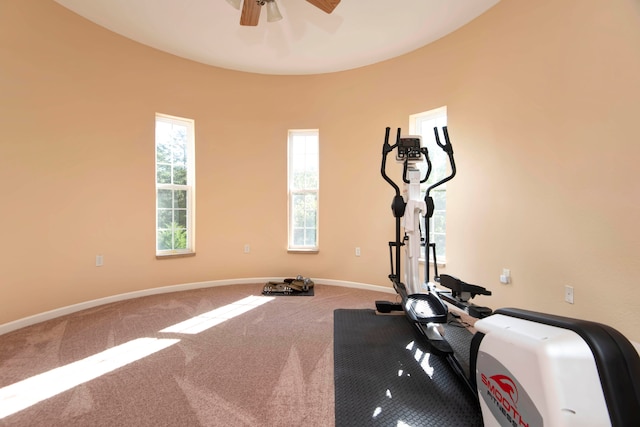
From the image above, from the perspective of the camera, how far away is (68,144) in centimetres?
283

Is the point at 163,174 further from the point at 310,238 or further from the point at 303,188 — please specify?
the point at 310,238

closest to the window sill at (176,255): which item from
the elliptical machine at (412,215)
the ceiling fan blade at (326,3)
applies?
the elliptical machine at (412,215)

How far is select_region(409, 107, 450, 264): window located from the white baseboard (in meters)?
0.92

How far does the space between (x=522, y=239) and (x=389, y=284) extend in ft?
5.58

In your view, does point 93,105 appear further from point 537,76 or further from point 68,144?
point 537,76

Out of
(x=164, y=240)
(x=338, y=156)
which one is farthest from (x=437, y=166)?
(x=164, y=240)

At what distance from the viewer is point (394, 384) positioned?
174 cm

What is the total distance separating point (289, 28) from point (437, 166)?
2.34 meters

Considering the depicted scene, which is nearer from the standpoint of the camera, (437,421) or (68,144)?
(437,421)

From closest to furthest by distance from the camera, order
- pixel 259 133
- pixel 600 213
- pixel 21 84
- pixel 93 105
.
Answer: pixel 600 213
pixel 21 84
pixel 93 105
pixel 259 133

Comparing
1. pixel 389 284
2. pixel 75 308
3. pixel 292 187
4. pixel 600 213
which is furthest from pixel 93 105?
pixel 600 213

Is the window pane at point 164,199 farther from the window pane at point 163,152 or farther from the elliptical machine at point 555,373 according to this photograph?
the elliptical machine at point 555,373

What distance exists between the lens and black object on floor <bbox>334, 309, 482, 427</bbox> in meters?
1.45

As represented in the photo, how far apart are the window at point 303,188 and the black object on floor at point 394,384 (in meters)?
1.85
